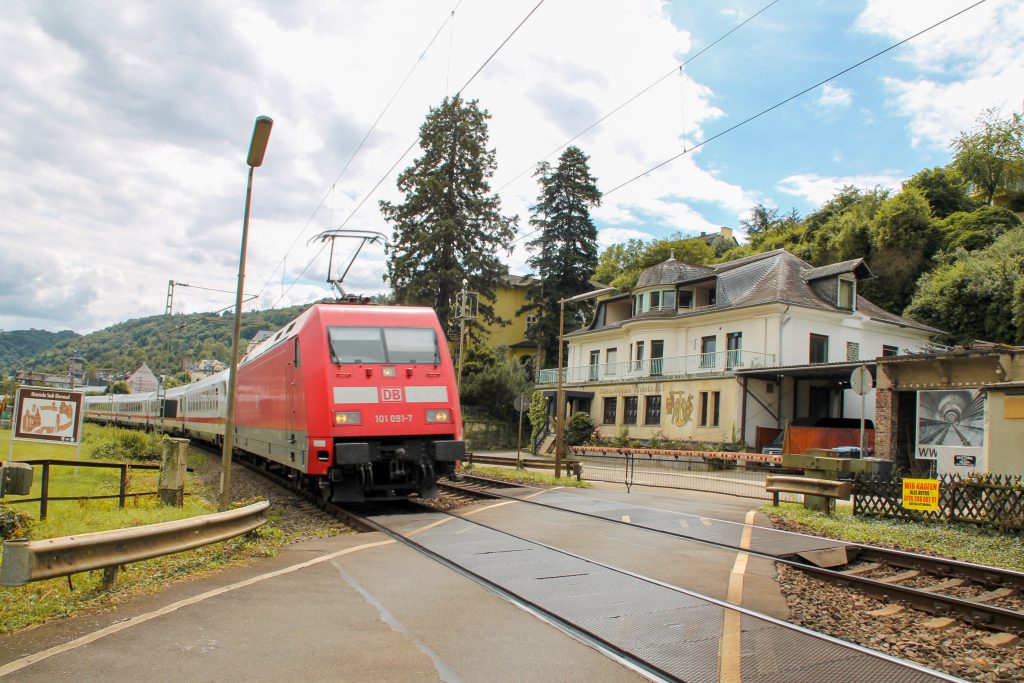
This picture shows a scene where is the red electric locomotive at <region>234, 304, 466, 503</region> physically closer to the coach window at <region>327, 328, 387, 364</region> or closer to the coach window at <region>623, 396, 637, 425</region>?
the coach window at <region>327, 328, 387, 364</region>

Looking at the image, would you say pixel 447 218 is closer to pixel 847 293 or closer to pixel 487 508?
pixel 847 293

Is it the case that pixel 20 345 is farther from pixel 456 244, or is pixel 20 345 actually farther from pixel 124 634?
pixel 124 634

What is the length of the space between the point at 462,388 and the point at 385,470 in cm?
3130

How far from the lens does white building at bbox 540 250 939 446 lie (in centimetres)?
3359

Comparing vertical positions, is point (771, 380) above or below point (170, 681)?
above

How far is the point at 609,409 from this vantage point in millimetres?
42531

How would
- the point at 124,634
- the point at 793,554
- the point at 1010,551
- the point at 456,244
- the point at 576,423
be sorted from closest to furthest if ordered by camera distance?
the point at 124,634 → the point at 793,554 → the point at 1010,551 → the point at 576,423 → the point at 456,244

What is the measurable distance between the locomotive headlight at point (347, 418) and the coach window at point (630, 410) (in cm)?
2896

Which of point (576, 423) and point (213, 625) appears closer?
point (213, 625)

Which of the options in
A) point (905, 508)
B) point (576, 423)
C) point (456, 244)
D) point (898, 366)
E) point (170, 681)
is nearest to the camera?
point (170, 681)

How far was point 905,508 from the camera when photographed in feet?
42.7

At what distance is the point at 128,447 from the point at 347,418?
16.6 metres

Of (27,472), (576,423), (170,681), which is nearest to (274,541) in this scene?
(27,472)

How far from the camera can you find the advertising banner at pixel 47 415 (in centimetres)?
1620
